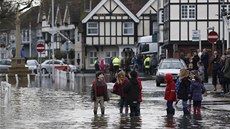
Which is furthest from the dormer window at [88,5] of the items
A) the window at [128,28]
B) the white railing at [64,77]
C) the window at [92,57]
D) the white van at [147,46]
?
the white railing at [64,77]

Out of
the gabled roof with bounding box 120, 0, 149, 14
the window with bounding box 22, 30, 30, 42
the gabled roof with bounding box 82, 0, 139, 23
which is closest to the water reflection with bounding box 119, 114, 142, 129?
the gabled roof with bounding box 82, 0, 139, 23

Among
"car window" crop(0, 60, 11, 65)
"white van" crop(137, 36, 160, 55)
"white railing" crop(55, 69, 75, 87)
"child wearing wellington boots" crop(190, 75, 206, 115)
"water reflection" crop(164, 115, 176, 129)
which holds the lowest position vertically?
"water reflection" crop(164, 115, 176, 129)

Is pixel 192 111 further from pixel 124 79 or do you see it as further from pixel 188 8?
pixel 188 8

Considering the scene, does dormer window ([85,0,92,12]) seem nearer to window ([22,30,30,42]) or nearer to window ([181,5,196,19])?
window ([181,5,196,19])

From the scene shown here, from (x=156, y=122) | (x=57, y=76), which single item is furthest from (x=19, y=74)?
(x=156, y=122)

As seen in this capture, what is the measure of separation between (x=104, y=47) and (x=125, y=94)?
63234mm

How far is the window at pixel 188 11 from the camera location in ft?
207

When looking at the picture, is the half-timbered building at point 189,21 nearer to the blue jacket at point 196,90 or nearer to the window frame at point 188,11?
the window frame at point 188,11

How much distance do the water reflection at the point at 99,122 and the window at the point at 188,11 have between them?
1619 inches

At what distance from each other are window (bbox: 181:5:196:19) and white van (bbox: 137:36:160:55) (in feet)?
25.3

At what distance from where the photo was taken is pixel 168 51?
215ft

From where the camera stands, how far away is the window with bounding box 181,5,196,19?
62975mm

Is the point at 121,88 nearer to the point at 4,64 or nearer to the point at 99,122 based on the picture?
the point at 99,122

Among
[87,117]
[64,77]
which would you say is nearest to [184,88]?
[87,117]
